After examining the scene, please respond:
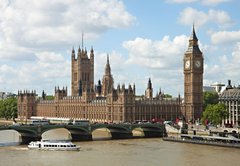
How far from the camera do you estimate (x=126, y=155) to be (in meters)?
69.0

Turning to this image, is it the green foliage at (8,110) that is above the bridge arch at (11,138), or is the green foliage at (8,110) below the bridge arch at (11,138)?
above

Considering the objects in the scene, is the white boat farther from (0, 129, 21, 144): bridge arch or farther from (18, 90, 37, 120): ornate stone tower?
(18, 90, 37, 120): ornate stone tower

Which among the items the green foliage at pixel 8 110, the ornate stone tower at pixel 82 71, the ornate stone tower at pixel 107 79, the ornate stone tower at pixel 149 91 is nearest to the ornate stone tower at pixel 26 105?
the green foliage at pixel 8 110

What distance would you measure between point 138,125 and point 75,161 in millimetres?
36635

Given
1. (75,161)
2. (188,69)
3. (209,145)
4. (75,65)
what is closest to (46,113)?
(75,65)

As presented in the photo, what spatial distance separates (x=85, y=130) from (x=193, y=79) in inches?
1863

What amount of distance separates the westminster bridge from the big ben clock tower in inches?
1062

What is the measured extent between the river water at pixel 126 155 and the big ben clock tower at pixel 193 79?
48.9 meters

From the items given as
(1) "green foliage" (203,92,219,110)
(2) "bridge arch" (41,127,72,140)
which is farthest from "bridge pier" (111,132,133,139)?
(1) "green foliage" (203,92,219,110)

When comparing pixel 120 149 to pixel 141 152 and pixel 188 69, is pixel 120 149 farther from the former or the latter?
pixel 188 69

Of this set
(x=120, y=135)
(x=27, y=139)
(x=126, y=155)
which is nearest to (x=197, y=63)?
(x=120, y=135)

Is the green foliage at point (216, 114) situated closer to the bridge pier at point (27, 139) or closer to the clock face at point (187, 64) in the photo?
the clock face at point (187, 64)

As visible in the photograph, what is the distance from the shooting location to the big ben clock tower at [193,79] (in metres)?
131

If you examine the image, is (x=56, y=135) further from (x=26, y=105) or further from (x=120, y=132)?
(x=26, y=105)
